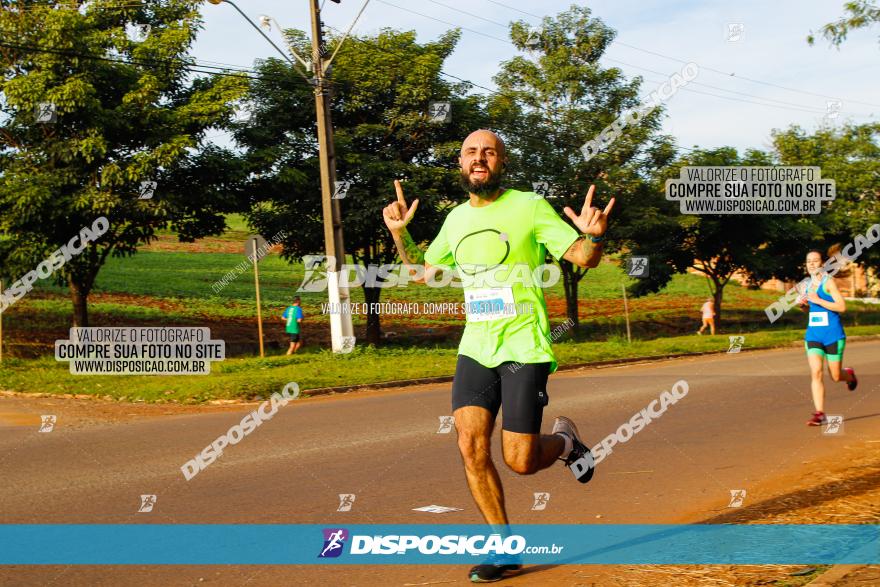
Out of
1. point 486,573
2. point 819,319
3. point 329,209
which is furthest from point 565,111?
point 486,573

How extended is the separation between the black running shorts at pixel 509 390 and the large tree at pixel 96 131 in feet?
58.6

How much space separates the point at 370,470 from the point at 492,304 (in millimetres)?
3631

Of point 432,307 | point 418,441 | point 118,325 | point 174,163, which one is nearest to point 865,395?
point 418,441

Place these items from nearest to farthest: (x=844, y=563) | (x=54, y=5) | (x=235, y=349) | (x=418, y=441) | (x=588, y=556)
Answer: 1. (x=844, y=563)
2. (x=588, y=556)
3. (x=418, y=441)
4. (x=54, y=5)
5. (x=235, y=349)

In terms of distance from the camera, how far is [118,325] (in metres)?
30.8

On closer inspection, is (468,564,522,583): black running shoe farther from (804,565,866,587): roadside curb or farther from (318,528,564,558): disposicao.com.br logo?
(804,565,866,587): roadside curb

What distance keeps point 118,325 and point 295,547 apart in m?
27.2

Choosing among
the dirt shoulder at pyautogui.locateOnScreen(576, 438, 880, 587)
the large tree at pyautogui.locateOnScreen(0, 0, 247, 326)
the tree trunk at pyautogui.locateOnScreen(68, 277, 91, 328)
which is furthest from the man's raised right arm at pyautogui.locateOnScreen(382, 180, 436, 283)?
the tree trunk at pyautogui.locateOnScreen(68, 277, 91, 328)

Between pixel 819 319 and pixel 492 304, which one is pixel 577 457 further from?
pixel 819 319

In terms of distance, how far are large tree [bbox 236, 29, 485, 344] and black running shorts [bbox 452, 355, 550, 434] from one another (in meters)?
22.0

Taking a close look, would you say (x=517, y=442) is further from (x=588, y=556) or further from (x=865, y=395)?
(x=865, y=395)

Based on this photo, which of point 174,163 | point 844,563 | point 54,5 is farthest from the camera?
point 54,5

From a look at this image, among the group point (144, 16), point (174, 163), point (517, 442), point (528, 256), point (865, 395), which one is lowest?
point (865, 395)

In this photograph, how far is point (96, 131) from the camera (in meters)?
20.9
